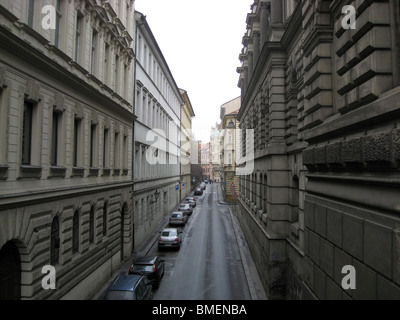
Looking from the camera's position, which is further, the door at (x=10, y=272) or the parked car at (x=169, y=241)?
the parked car at (x=169, y=241)

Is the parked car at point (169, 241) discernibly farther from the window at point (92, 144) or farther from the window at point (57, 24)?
the window at point (57, 24)

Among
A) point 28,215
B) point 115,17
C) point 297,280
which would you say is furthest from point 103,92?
point 297,280

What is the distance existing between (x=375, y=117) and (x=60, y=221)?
10356 millimetres

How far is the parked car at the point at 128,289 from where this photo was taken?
34.0ft

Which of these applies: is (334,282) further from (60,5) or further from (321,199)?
(60,5)

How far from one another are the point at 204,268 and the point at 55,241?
9335 millimetres

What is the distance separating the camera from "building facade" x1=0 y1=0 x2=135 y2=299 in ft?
28.9

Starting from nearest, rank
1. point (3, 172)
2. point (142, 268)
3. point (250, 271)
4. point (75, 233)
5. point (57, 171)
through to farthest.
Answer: point (3, 172), point (57, 171), point (75, 233), point (142, 268), point (250, 271)

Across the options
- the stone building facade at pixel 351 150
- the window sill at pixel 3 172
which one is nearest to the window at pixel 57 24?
the window sill at pixel 3 172

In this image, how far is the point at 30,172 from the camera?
31.7 feet

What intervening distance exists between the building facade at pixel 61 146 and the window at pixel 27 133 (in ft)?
0.10

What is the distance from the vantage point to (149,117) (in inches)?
1088

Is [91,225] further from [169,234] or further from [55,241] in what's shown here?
[169,234]

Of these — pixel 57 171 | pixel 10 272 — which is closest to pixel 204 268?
pixel 57 171
